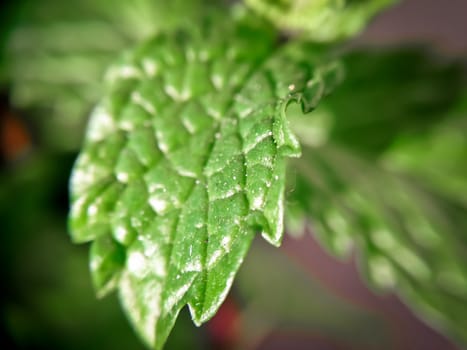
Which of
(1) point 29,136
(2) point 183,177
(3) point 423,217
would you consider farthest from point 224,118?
(1) point 29,136

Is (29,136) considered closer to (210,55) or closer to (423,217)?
(210,55)

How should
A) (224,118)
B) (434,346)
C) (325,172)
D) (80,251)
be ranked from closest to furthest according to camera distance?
1. (224,118)
2. (325,172)
3. (80,251)
4. (434,346)

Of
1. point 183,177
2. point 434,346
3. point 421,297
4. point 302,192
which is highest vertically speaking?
point 183,177

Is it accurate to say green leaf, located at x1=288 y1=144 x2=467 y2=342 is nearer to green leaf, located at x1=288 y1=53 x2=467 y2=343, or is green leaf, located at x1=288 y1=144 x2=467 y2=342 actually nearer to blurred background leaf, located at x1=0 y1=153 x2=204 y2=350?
green leaf, located at x1=288 y1=53 x2=467 y2=343

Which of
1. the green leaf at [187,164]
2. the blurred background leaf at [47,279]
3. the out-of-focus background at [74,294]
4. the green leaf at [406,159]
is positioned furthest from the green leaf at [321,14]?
the blurred background leaf at [47,279]

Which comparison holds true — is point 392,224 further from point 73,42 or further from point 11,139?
point 11,139

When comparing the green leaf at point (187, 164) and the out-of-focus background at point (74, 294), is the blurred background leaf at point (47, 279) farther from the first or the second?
the green leaf at point (187, 164)

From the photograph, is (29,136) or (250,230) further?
(29,136)
